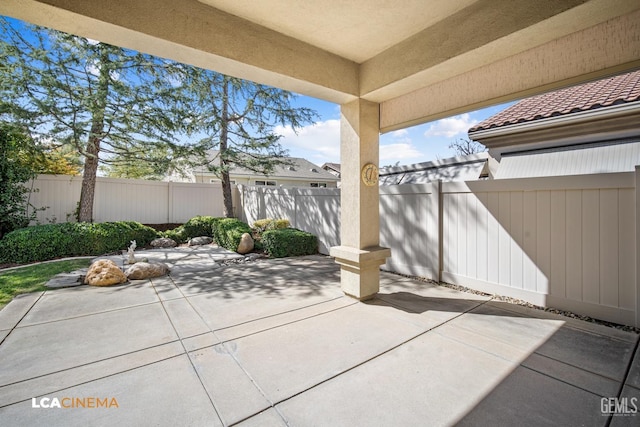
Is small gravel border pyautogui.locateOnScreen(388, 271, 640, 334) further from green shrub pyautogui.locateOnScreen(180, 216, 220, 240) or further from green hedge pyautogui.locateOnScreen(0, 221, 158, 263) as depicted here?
green hedge pyautogui.locateOnScreen(0, 221, 158, 263)

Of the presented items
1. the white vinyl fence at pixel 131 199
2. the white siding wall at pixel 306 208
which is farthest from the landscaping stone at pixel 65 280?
the white vinyl fence at pixel 131 199

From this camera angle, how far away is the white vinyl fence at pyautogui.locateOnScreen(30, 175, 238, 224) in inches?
354

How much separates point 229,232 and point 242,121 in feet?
15.7

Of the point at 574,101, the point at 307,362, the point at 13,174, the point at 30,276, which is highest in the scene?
the point at 574,101

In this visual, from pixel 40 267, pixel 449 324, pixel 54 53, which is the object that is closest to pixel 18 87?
pixel 54 53

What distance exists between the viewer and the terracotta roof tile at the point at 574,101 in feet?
15.5

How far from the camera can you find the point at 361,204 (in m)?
4.09

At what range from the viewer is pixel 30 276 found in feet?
17.4

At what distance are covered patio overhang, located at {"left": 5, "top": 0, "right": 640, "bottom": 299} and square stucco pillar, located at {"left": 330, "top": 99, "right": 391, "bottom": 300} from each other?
0.02 metres

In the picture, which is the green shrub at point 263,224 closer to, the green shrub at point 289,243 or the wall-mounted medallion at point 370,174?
the green shrub at point 289,243

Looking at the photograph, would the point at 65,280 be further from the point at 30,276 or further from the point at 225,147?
the point at 225,147

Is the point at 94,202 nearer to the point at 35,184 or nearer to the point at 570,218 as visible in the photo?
the point at 35,184

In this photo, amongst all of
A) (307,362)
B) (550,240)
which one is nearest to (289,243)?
(307,362)

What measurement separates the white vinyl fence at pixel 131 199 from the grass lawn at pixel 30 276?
377 centimetres
